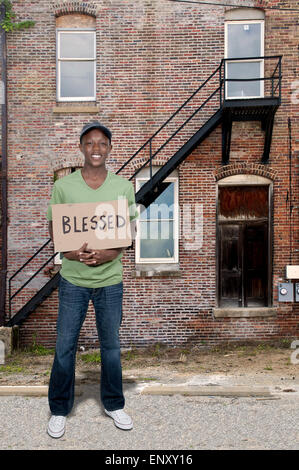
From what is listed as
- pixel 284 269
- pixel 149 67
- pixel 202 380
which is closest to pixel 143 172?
pixel 149 67

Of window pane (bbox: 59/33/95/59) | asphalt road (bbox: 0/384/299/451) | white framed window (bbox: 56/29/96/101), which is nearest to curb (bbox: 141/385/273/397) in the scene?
asphalt road (bbox: 0/384/299/451)

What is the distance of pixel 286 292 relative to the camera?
9375 millimetres

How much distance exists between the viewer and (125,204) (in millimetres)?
3971

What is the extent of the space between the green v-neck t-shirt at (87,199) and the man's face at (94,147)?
0.18 metres

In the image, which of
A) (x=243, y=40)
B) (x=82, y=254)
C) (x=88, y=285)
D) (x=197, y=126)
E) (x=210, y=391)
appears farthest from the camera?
(x=243, y=40)

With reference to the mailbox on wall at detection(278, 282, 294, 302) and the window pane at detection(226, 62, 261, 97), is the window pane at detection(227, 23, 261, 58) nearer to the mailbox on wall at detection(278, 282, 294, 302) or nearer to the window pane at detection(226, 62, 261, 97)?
the window pane at detection(226, 62, 261, 97)

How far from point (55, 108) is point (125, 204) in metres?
6.30

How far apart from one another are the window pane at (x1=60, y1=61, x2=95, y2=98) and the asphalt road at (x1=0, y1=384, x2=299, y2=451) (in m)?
6.60

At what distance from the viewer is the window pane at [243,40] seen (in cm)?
961

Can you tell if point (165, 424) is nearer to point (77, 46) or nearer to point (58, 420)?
point (58, 420)

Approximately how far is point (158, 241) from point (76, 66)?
163 inches

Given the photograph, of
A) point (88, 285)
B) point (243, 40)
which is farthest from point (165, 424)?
point (243, 40)

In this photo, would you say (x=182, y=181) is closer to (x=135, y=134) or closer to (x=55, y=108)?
(x=135, y=134)

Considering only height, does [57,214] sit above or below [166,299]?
above
